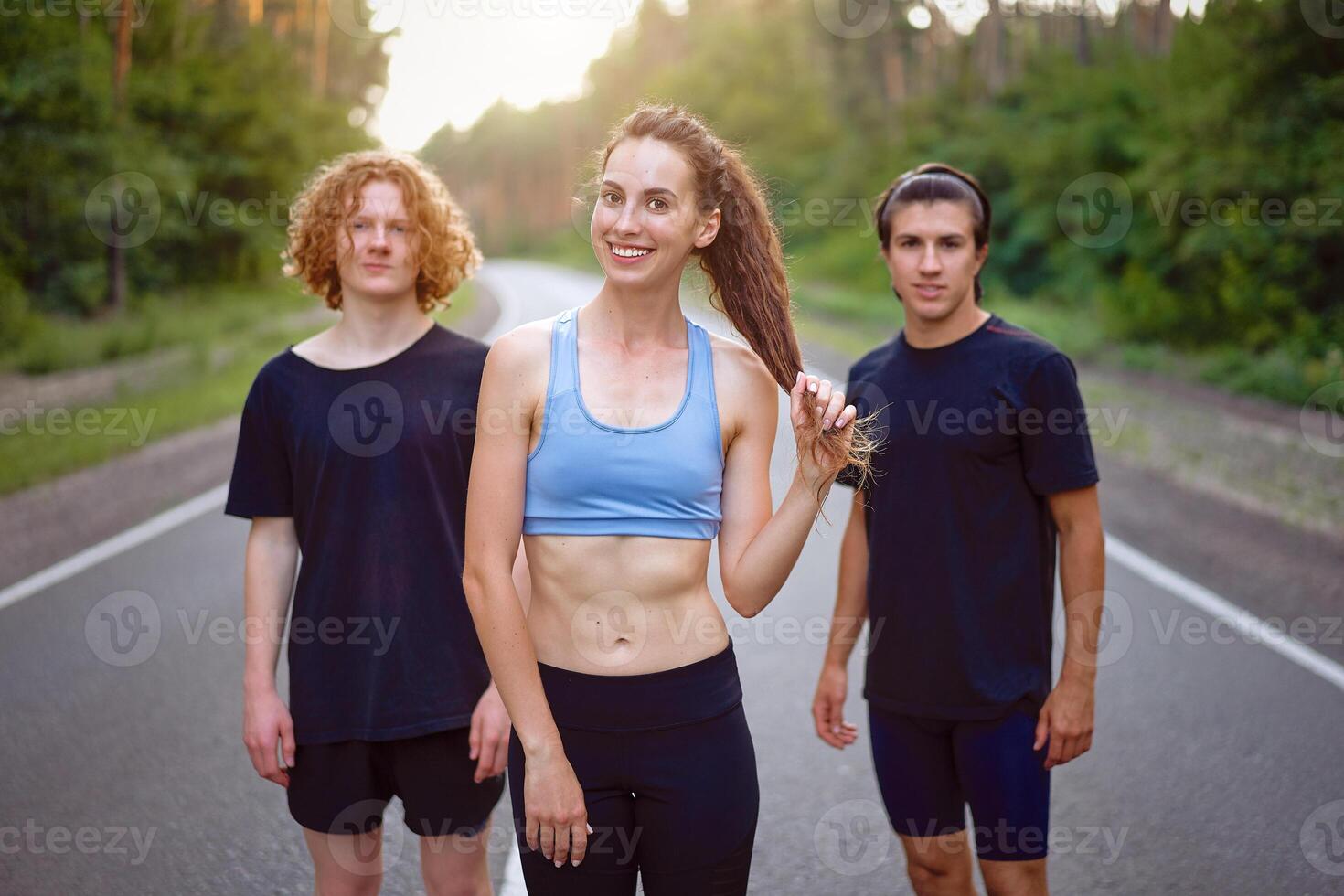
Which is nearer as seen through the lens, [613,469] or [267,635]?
[613,469]

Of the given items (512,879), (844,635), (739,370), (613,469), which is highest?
(739,370)

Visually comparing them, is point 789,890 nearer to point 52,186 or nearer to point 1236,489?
point 1236,489

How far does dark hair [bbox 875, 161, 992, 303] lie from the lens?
323 cm

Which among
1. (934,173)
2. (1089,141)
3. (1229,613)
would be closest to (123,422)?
(1229,613)

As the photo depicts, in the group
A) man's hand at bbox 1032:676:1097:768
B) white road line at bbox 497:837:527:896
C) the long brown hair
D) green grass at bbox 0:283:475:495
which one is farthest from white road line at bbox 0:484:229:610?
man's hand at bbox 1032:676:1097:768

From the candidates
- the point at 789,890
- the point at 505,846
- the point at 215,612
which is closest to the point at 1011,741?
Answer: the point at 789,890

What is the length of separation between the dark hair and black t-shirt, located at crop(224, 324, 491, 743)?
1.26 meters

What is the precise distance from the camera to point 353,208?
3010mm

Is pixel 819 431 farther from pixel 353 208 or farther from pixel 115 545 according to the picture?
pixel 115 545

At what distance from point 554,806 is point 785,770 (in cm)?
281

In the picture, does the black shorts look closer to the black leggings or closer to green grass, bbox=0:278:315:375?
the black leggings

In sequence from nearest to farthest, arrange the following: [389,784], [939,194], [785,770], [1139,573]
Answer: [389,784]
[939,194]
[785,770]
[1139,573]

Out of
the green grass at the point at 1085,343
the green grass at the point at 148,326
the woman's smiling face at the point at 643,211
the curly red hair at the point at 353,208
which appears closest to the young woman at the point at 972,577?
the woman's smiling face at the point at 643,211

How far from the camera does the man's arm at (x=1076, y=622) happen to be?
2975 mm
